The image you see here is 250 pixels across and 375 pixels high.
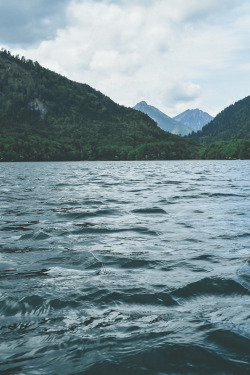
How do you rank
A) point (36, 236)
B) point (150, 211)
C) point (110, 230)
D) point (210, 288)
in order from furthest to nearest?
1. point (150, 211)
2. point (110, 230)
3. point (36, 236)
4. point (210, 288)

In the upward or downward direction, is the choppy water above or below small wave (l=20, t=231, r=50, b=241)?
above

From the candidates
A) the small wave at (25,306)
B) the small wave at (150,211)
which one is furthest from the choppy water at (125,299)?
the small wave at (150,211)

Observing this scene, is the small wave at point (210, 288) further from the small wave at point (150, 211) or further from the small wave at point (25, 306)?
the small wave at point (150, 211)

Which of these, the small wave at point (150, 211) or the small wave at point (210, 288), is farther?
the small wave at point (150, 211)

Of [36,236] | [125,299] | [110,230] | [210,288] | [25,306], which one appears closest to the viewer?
[25,306]

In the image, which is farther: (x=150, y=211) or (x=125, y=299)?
(x=150, y=211)

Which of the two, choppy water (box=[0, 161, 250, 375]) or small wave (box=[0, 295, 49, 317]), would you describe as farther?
small wave (box=[0, 295, 49, 317])

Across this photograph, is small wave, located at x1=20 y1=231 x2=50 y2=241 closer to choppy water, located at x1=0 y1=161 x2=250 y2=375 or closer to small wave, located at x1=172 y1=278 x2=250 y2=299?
choppy water, located at x1=0 y1=161 x2=250 y2=375

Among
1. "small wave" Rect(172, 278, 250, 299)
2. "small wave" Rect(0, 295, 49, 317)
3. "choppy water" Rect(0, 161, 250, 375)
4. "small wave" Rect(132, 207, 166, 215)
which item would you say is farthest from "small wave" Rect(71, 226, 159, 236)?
"small wave" Rect(0, 295, 49, 317)

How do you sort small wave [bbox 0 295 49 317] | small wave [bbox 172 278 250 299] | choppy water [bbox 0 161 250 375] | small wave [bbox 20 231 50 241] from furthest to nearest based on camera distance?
small wave [bbox 20 231 50 241] < small wave [bbox 172 278 250 299] < small wave [bbox 0 295 49 317] < choppy water [bbox 0 161 250 375]

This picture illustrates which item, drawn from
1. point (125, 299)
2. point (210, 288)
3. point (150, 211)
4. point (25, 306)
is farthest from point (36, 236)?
point (150, 211)

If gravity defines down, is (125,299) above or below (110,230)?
above

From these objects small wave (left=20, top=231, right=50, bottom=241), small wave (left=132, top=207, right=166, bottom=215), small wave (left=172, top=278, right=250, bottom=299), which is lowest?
small wave (left=20, top=231, right=50, bottom=241)

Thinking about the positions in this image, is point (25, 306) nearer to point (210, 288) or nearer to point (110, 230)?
point (210, 288)
